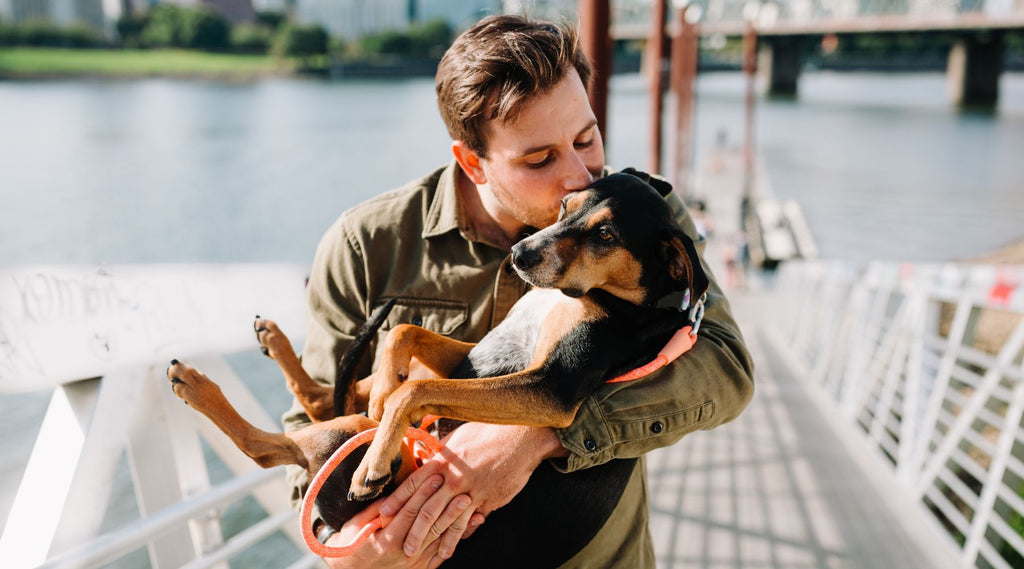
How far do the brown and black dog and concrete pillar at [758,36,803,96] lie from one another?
65.7m

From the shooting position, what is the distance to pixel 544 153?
5.49 feet

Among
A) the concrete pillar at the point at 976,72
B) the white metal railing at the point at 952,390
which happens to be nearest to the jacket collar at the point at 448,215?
the white metal railing at the point at 952,390

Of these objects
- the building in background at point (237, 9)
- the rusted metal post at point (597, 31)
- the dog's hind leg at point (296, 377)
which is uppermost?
the building in background at point (237, 9)

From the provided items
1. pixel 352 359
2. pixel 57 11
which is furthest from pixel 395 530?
pixel 57 11

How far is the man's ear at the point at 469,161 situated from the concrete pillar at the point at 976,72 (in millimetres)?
62855

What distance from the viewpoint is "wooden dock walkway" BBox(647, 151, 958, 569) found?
345 cm

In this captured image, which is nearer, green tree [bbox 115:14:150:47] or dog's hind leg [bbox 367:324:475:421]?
dog's hind leg [bbox 367:324:475:421]

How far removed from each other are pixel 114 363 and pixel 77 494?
0.30m

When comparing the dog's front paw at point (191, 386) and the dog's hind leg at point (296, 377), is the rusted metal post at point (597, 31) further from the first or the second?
the dog's front paw at point (191, 386)

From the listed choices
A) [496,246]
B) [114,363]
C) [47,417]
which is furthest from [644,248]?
[47,417]

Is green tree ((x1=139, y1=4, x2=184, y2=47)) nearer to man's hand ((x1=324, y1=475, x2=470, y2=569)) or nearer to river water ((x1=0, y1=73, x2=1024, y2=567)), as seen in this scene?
river water ((x1=0, y1=73, x2=1024, y2=567))

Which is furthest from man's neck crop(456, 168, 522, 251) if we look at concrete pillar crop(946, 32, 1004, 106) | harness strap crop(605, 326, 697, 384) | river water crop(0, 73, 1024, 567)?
concrete pillar crop(946, 32, 1004, 106)

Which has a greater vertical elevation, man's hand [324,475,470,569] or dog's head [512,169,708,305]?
dog's head [512,169,708,305]

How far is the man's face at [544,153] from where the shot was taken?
1652 mm
